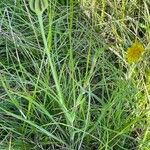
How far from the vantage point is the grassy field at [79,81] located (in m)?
0.81

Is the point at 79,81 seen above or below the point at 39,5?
below

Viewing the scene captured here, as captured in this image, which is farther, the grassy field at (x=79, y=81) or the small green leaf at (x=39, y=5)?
the grassy field at (x=79, y=81)

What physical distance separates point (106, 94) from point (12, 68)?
0.23m

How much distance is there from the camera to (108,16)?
1036mm

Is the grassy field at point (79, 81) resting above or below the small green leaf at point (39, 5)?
below

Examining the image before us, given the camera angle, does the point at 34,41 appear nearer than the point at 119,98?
No

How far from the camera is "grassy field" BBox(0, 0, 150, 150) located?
0.81 m

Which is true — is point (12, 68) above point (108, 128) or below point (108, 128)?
above

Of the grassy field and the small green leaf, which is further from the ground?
the small green leaf

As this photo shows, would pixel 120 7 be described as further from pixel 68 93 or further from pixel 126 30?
pixel 68 93

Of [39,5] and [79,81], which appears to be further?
[79,81]

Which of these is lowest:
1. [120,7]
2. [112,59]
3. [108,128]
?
[108,128]

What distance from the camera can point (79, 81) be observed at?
2.80 ft

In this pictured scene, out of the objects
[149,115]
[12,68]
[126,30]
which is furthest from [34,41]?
[149,115]
